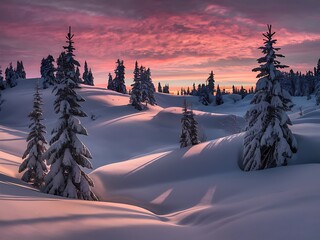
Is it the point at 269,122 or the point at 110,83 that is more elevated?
the point at 110,83

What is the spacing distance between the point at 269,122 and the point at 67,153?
1367 centimetres

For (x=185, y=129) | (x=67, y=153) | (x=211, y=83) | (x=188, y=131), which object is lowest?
(x=188, y=131)

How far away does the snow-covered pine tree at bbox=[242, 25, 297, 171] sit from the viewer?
19.0m

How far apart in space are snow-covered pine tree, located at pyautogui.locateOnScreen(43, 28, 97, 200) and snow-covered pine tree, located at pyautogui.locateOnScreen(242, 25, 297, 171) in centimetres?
1130

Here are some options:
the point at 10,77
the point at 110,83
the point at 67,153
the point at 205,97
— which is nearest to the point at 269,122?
the point at 67,153

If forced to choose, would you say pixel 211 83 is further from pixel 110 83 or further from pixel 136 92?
pixel 136 92

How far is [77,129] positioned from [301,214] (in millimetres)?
13747

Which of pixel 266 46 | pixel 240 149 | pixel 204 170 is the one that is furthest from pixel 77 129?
pixel 266 46

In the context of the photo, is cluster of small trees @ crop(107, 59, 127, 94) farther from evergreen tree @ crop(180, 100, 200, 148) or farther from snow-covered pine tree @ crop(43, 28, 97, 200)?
snow-covered pine tree @ crop(43, 28, 97, 200)

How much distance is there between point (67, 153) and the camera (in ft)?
59.6

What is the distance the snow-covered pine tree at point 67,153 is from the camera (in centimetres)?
1800

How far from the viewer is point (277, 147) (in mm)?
18781

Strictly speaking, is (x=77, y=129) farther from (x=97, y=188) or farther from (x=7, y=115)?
(x=7, y=115)

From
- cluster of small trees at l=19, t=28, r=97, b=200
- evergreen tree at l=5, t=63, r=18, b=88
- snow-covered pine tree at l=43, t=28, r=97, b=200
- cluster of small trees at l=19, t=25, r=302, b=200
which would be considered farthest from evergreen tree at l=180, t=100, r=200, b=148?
evergreen tree at l=5, t=63, r=18, b=88
